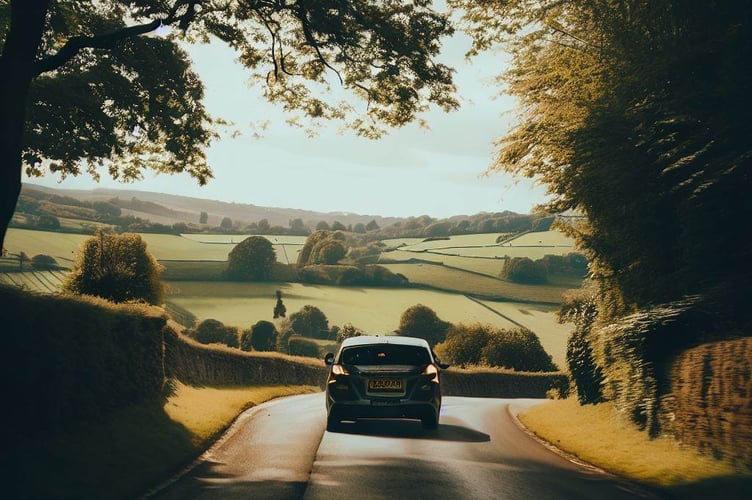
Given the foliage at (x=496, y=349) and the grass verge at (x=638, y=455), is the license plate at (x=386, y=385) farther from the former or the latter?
the foliage at (x=496, y=349)

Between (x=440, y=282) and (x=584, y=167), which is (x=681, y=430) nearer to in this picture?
(x=584, y=167)

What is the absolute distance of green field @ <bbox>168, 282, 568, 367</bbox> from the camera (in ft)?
287

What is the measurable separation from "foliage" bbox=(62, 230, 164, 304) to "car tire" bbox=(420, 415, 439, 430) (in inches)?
291

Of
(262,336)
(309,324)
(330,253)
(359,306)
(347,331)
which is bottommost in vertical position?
(262,336)

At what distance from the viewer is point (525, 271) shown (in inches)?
4409

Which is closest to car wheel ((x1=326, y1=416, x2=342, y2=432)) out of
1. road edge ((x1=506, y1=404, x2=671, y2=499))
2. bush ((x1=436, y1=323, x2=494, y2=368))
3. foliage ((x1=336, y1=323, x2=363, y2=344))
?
road edge ((x1=506, y1=404, x2=671, y2=499))

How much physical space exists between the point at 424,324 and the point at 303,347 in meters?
14.4

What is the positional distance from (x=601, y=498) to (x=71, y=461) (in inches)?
277

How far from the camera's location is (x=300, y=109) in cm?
2439

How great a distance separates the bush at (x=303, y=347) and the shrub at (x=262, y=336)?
2.15 metres

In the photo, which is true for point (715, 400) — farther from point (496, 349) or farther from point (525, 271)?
point (525, 271)

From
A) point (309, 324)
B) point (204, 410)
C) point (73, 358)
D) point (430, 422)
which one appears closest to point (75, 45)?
point (73, 358)

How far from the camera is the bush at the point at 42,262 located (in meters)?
78.1

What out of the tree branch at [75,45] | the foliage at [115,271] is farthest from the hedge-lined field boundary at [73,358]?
the tree branch at [75,45]
